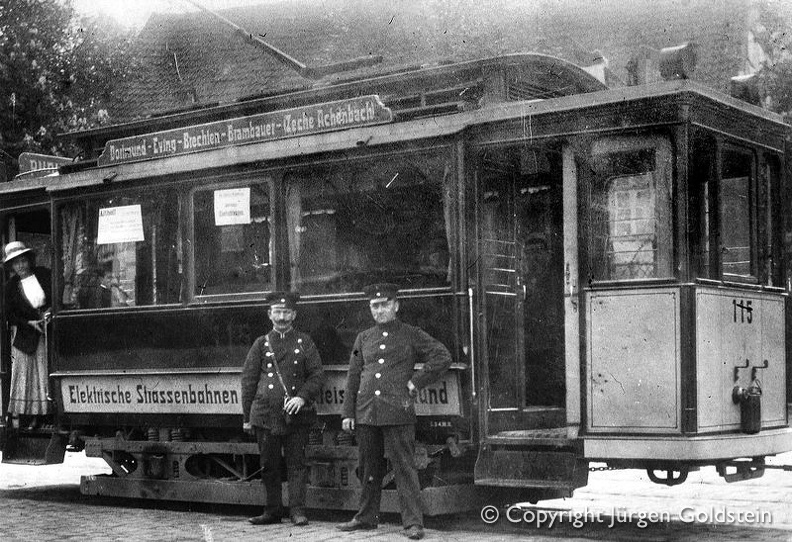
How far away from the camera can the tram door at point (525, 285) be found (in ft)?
29.3

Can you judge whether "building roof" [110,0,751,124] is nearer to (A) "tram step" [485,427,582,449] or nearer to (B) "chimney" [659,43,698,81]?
(B) "chimney" [659,43,698,81]

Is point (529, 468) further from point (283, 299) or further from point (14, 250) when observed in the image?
point (14, 250)

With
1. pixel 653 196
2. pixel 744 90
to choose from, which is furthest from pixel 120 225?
pixel 744 90

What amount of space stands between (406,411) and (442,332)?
64 centimetres

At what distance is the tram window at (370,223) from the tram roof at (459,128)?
19 centimetres

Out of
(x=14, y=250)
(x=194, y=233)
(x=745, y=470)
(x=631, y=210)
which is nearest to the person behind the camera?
(x=631, y=210)

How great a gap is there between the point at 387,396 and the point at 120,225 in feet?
11.3

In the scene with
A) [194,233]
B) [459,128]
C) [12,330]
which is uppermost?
[459,128]

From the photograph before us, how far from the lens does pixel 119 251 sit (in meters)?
10.6

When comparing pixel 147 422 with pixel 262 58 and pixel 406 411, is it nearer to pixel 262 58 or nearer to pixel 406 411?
pixel 406 411

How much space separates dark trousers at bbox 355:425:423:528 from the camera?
8312mm

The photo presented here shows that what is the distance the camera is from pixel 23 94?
852 inches

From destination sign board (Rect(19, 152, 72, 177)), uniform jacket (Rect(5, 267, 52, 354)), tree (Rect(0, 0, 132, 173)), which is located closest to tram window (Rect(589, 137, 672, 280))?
uniform jacket (Rect(5, 267, 52, 354))

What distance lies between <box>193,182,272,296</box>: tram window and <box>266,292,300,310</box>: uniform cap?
0.47 meters
